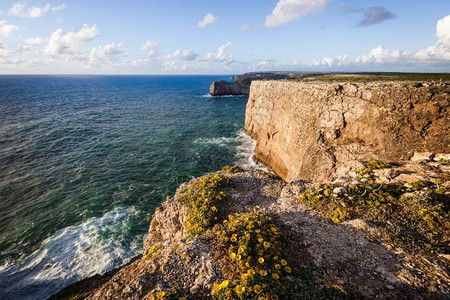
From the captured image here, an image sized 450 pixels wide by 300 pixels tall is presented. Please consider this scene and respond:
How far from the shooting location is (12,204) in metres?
24.1

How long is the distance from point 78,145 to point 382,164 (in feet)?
160

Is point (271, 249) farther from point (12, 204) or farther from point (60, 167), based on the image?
point (60, 167)

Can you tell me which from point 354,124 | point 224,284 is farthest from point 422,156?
point 224,284

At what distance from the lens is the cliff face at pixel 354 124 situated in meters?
16.3

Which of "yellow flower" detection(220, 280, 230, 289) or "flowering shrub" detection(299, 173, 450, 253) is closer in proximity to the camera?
"yellow flower" detection(220, 280, 230, 289)

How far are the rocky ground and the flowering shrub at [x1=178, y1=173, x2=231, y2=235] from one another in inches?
2.4

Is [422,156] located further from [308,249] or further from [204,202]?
[204,202]

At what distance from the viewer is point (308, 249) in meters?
8.12

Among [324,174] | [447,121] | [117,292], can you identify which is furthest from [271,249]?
[447,121]

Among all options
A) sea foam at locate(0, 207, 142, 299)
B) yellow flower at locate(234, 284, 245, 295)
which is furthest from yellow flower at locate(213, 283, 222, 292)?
sea foam at locate(0, 207, 142, 299)

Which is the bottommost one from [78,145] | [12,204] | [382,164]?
[12,204]

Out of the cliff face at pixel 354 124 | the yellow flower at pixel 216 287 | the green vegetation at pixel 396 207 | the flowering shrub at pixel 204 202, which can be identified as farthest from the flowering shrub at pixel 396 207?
the cliff face at pixel 354 124

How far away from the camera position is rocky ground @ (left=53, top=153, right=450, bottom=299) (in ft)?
21.1

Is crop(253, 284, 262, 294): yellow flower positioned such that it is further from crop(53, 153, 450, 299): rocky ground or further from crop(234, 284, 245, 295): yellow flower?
crop(234, 284, 245, 295): yellow flower
